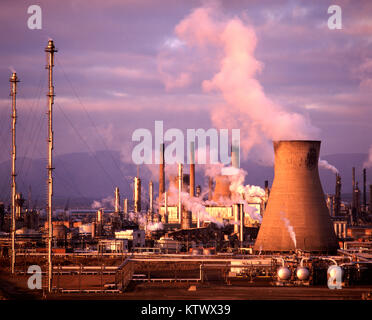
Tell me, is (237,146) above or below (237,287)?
above

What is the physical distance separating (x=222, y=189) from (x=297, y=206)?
43866 mm

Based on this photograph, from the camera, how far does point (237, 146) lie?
85.4 meters

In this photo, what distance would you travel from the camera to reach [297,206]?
46906mm

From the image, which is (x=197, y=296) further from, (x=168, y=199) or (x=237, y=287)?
(x=168, y=199)

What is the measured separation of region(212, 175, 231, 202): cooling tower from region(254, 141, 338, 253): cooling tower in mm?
42648

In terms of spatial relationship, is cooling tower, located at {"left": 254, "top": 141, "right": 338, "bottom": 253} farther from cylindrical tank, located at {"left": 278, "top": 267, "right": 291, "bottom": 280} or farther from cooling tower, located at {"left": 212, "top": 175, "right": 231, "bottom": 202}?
cooling tower, located at {"left": 212, "top": 175, "right": 231, "bottom": 202}

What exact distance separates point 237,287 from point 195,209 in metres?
50.0

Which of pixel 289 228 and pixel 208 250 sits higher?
pixel 289 228

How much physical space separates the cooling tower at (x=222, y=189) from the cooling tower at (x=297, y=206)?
42.6 metres

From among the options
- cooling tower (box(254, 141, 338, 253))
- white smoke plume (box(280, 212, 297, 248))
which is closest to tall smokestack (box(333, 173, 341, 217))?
cooling tower (box(254, 141, 338, 253))

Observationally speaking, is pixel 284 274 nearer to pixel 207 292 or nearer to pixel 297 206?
pixel 207 292

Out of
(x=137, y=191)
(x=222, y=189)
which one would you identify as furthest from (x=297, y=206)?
(x=222, y=189)

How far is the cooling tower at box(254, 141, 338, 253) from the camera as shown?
46.8 m
